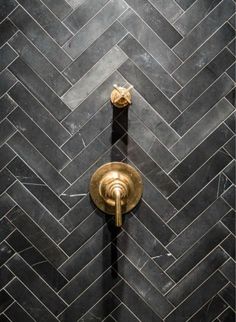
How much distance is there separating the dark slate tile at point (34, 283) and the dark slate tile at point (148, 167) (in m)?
0.81

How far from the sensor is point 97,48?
2.53m

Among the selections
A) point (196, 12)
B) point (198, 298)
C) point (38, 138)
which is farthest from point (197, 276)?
point (196, 12)

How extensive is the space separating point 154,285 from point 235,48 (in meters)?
1.37

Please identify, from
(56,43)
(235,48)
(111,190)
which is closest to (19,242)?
(111,190)

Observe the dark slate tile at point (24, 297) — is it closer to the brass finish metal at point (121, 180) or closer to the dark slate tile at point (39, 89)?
the brass finish metal at point (121, 180)

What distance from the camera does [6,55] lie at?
8.29 feet

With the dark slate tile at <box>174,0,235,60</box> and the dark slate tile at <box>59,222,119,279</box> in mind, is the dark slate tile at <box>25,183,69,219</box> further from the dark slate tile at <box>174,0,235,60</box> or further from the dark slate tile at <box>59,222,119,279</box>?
the dark slate tile at <box>174,0,235,60</box>

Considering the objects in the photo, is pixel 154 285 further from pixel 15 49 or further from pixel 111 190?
pixel 15 49

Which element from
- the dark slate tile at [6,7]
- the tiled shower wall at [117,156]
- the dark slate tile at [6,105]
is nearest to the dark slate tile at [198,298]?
the tiled shower wall at [117,156]

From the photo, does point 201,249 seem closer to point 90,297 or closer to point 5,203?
point 90,297

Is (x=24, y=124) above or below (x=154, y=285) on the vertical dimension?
above

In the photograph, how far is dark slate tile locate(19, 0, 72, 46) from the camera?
8.23 ft

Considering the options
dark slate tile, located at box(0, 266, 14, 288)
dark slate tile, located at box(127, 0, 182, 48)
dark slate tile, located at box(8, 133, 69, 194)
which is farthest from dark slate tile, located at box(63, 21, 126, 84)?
dark slate tile, located at box(0, 266, 14, 288)

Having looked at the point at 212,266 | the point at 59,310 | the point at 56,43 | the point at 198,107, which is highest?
the point at 56,43
